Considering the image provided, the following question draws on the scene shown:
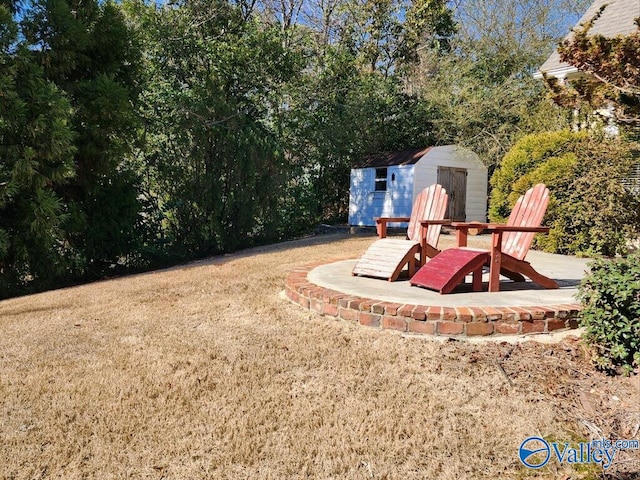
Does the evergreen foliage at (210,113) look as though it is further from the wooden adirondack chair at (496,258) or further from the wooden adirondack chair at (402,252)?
the wooden adirondack chair at (496,258)

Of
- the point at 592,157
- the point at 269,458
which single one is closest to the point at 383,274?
the point at 269,458

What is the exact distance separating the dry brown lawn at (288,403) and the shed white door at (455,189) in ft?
37.1

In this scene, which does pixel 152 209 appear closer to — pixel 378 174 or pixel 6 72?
pixel 6 72

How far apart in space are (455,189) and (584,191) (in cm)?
695

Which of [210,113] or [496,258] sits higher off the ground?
[210,113]

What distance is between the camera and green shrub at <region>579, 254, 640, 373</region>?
9.10 ft

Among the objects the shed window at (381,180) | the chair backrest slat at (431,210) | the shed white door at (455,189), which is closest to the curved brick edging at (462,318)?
the chair backrest slat at (431,210)

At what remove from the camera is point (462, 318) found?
335cm

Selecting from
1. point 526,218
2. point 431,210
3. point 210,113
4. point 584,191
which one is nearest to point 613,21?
point 584,191

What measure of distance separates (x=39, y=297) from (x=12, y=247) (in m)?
1.64

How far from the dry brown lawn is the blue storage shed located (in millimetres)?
10645

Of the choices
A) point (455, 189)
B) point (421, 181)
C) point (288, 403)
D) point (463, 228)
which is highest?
point (421, 181)

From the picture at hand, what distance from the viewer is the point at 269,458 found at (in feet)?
6.97

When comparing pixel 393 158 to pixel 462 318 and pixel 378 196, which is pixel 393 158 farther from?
pixel 462 318
